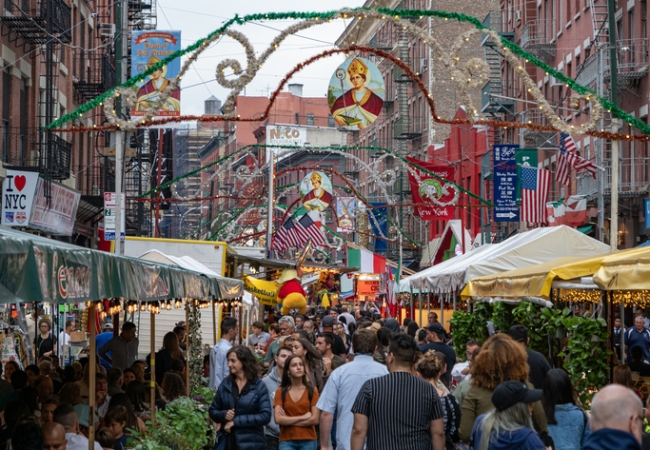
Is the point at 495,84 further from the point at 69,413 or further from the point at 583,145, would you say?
the point at 69,413

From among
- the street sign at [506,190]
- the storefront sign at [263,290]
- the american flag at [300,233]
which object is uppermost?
the street sign at [506,190]

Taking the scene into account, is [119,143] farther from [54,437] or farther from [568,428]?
[568,428]

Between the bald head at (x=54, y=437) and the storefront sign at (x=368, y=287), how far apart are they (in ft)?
158

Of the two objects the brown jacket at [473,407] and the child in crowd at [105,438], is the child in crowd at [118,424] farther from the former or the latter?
the brown jacket at [473,407]

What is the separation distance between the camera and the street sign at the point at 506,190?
114 ft

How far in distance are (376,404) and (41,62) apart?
2447cm

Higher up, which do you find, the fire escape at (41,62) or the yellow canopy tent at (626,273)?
the fire escape at (41,62)

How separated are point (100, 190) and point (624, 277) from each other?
29.8m

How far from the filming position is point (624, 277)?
11.2 meters

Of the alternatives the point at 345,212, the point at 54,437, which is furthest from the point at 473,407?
the point at 345,212

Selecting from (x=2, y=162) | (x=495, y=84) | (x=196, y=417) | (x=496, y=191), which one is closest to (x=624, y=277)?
(x=196, y=417)

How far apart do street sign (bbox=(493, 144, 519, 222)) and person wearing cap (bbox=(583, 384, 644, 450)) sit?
29.8 meters

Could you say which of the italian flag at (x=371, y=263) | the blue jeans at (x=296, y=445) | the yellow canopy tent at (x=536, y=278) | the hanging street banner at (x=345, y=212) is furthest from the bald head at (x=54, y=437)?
the hanging street banner at (x=345, y=212)

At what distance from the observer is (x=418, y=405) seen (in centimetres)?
803
